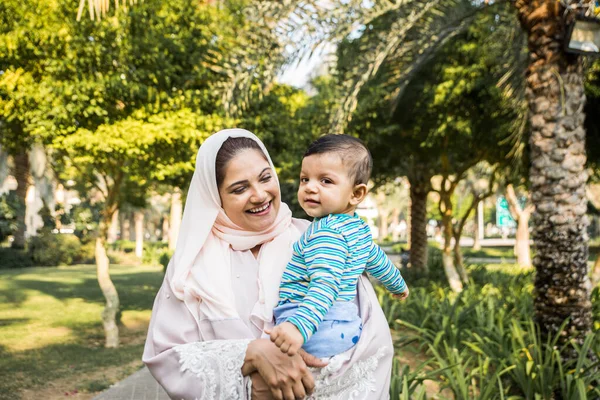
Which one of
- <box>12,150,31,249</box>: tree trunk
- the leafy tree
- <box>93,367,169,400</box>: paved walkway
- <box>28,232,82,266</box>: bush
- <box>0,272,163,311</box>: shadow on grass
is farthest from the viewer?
<box>28,232,82,266</box>: bush

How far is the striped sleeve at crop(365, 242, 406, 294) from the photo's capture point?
83.0 inches

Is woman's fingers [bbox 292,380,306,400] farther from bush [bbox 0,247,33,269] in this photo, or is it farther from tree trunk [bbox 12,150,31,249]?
bush [bbox 0,247,33,269]

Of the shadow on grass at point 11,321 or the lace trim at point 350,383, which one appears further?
the shadow on grass at point 11,321

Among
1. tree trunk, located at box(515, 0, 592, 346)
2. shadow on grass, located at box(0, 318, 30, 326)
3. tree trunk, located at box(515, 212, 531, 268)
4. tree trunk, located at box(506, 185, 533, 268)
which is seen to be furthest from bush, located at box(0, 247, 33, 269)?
tree trunk, located at box(515, 0, 592, 346)

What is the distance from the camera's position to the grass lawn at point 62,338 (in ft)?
23.1

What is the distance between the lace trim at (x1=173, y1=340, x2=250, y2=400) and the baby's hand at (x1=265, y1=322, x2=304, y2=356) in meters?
0.23

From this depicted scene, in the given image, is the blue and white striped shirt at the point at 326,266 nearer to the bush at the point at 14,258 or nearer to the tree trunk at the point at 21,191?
the tree trunk at the point at 21,191

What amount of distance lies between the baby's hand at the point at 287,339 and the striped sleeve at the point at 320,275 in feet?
0.07

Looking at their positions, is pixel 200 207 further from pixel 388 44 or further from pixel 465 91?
pixel 465 91

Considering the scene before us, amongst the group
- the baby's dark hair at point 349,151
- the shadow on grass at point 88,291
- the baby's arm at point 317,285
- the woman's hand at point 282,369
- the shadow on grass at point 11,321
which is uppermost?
the baby's dark hair at point 349,151

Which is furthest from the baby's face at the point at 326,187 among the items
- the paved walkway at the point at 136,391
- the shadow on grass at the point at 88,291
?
the shadow on grass at the point at 88,291

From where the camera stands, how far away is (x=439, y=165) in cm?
1366

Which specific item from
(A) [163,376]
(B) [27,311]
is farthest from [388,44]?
(B) [27,311]

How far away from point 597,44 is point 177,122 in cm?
512
